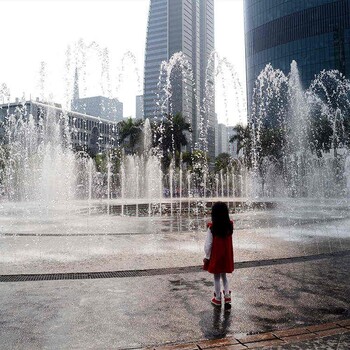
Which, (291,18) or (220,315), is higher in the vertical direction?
(291,18)

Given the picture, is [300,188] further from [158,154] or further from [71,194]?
[71,194]

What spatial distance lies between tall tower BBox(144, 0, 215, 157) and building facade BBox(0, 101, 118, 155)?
14.9 metres

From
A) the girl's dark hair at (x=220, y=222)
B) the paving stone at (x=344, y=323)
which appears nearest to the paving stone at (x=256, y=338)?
the paving stone at (x=344, y=323)

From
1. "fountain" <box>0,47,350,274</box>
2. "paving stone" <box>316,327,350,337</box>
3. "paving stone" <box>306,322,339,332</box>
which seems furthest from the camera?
"fountain" <box>0,47,350,274</box>

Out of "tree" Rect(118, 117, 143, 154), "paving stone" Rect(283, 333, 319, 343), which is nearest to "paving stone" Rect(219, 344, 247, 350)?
"paving stone" Rect(283, 333, 319, 343)

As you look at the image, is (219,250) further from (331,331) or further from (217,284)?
(331,331)

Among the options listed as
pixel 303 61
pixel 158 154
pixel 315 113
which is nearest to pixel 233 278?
pixel 158 154

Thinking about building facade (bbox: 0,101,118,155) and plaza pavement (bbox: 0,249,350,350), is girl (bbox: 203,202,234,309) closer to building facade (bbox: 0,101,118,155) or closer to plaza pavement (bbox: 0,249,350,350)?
plaza pavement (bbox: 0,249,350,350)

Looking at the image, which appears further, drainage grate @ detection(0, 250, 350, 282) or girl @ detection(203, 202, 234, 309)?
drainage grate @ detection(0, 250, 350, 282)

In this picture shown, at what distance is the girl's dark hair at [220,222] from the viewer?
4.77m

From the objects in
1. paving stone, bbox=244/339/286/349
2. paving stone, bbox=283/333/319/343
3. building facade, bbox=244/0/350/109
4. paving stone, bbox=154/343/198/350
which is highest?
building facade, bbox=244/0/350/109

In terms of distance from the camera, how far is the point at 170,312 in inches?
172

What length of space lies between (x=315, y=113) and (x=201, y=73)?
48988 mm

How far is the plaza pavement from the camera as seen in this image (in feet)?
11.7
